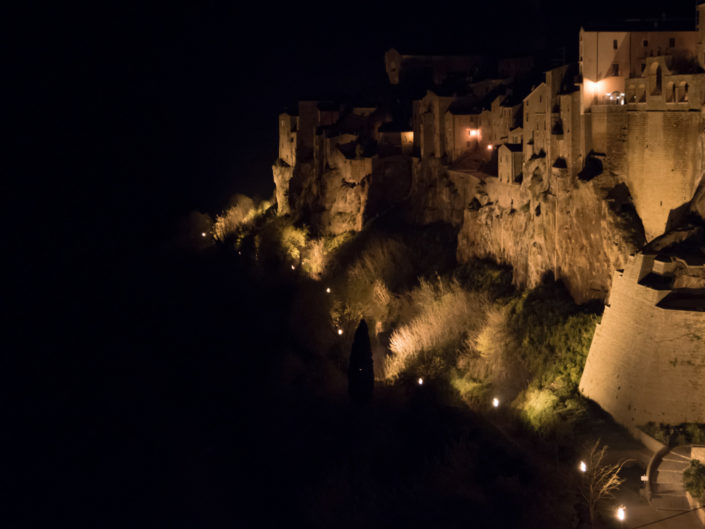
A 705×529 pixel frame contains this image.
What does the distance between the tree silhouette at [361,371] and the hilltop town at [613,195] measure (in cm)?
710

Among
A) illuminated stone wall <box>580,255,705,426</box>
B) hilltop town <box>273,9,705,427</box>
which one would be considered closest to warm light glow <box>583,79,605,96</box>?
hilltop town <box>273,9,705,427</box>

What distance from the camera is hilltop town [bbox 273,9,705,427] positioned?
26000 millimetres

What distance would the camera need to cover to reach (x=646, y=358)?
26.2 m

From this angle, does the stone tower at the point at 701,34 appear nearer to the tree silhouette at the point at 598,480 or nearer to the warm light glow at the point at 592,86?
the warm light glow at the point at 592,86

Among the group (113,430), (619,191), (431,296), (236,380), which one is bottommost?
(113,430)

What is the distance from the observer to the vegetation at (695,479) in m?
22.4

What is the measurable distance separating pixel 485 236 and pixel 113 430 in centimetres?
3044

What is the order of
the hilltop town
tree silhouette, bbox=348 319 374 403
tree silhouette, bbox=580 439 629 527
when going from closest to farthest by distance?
tree silhouette, bbox=580 439 629 527 → the hilltop town → tree silhouette, bbox=348 319 374 403

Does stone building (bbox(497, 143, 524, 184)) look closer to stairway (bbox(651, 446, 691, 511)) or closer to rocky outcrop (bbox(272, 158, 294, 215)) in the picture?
stairway (bbox(651, 446, 691, 511))

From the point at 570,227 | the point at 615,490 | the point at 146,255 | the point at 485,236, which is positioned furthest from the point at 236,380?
the point at 146,255

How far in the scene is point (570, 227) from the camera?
32.4 metres

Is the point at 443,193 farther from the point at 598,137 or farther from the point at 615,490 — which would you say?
the point at 615,490

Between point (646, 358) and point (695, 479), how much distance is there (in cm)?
445

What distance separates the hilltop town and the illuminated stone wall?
0.12 ft
